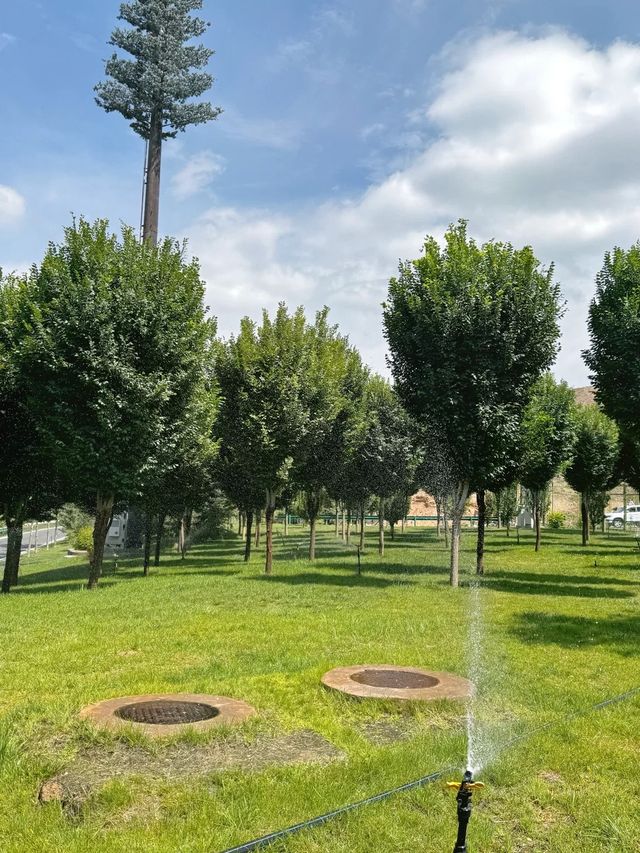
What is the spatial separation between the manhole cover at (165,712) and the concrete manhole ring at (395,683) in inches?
70.6

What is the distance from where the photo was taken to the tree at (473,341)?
2211cm

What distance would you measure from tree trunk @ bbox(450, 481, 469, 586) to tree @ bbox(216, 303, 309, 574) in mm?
6409

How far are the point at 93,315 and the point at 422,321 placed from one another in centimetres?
1012

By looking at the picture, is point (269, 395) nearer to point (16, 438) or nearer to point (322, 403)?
point (322, 403)

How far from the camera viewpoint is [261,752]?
6.81 meters

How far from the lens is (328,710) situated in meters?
8.32

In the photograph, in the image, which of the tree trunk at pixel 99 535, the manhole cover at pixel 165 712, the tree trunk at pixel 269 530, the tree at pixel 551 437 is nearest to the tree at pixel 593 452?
the tree at pixel 551 437

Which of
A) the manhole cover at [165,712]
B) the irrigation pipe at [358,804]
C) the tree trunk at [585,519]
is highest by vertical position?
the tree trunk at [585,519]

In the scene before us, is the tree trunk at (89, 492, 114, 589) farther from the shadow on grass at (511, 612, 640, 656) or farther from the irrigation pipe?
the irrigation pipe

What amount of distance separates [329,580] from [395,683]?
1490 centimetres

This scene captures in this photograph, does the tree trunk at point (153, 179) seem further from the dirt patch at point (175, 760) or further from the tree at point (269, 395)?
the dirt patch at point (175, 760)

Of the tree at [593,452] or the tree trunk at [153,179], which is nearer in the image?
the tree at [593,452]

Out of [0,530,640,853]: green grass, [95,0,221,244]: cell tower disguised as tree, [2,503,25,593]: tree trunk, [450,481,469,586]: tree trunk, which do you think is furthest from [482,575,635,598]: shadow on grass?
[95,0,221,244]: cell tower disguised as tree

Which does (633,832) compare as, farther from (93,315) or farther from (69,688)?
(93,315)
